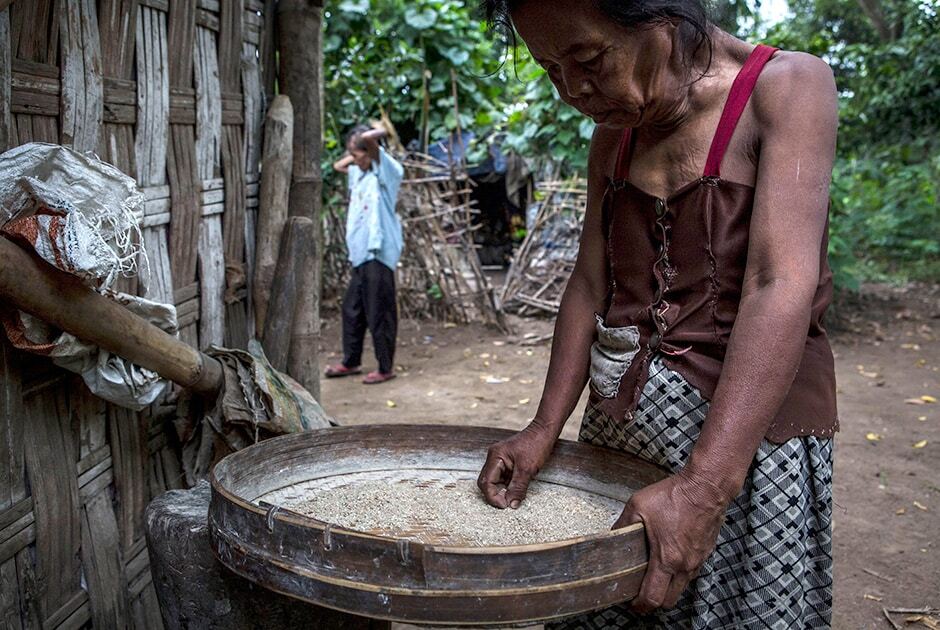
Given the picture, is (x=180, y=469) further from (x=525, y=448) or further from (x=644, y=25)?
A: (x=644, y=25)

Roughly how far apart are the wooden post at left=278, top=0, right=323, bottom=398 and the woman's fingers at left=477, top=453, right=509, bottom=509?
148 cm

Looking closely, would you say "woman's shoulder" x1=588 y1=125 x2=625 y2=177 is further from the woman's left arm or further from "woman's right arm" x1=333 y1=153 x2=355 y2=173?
"woman's right arm" x1=333 y1=153 x2=355 y2=173

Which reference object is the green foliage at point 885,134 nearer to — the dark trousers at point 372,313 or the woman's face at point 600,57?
the dark trousers at point 372,313

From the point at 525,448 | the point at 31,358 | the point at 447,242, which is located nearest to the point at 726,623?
the point at 525,448

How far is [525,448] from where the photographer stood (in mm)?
1818

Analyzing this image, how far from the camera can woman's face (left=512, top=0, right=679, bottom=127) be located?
1461mm

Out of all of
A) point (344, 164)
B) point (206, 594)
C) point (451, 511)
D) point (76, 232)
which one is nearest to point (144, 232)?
point (76, 232)

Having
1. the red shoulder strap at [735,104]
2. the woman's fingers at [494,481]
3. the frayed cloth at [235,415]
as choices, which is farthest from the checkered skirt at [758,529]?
the frayed cloth at [235,415]

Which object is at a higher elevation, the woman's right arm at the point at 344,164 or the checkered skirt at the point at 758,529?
the woman's right arm at the point at 344,164

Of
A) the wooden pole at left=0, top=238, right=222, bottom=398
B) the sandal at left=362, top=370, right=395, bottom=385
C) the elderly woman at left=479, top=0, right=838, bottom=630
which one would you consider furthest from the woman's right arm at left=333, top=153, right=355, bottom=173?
the elderly woman at left=479, top=0, right=838, bottom=630

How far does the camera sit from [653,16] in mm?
1464

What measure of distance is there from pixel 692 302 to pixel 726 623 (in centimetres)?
61

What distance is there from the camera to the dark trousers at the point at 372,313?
22.6 ft

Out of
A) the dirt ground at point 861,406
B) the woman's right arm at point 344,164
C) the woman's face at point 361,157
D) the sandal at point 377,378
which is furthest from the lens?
the woman's right arm at point 344,164
